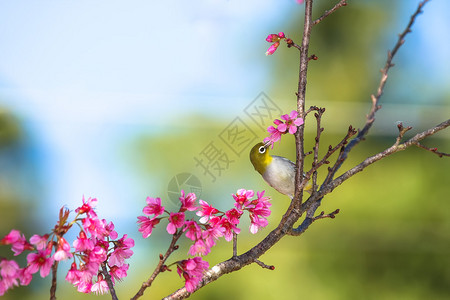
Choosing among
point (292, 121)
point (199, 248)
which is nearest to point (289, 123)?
point (292, 121)

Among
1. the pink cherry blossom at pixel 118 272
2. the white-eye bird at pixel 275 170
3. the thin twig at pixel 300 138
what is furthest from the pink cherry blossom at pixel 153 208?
the white-eye bird at pixel 275 170

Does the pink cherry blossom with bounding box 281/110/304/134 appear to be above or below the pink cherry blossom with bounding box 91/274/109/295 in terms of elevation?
above

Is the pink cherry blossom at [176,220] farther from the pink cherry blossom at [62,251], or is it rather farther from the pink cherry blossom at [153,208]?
the pink cherry blossom at [62,251]

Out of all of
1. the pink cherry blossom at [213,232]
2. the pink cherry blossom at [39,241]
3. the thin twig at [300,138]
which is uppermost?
the thin twig at [300,138]

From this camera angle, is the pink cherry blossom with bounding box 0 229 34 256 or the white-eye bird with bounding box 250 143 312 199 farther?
the white-eye bird with bounding box 250 143 312 199

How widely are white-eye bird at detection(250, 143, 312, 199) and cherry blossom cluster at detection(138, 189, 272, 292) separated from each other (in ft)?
0.86

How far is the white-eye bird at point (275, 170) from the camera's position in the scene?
42.9 inches

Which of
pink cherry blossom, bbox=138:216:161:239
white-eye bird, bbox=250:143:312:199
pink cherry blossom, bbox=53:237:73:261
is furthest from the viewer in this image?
white-eye bird, bbox=250:143:312:199

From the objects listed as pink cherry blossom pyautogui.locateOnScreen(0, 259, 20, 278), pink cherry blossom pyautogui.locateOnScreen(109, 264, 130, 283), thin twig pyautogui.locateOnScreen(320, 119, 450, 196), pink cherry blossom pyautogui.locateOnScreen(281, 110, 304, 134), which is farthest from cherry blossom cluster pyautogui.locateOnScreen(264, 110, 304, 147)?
pink cherry blossom pyautogui.locateOnScreen(0, 259, 20, 278)

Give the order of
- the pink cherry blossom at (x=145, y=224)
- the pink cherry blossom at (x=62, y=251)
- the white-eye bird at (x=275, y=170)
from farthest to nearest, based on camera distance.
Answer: the white-eye bird at (x=275, y=170) < the pink cherry blossom at (x=145, y=224) < the pink cherry blossom at (x=62, y=251)

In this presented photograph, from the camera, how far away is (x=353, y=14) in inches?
223

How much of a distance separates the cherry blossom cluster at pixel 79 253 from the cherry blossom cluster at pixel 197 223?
57 mm

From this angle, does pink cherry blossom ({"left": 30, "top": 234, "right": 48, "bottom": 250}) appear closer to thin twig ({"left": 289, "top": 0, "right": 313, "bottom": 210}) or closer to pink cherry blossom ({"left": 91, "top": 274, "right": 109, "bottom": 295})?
pink cherry blossom ({"left": 91, "top": 274, "right": 109, "bottom": 295})

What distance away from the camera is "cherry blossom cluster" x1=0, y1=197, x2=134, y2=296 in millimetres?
680
